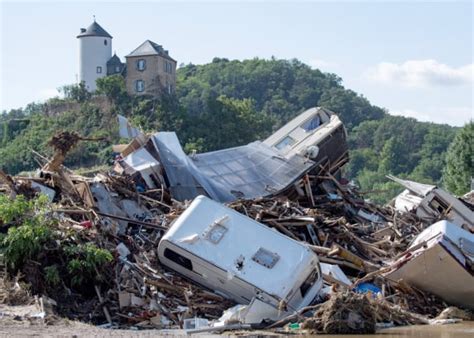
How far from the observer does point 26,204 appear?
14.5 m

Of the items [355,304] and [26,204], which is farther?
[26,204]

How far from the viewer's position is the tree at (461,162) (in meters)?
50.1

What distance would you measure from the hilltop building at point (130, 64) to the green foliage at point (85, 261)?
70.3 meters

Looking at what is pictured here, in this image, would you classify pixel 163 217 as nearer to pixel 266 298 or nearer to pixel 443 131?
pixel 266 298

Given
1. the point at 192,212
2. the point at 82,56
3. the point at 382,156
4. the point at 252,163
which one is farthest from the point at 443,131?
the point at 192,212

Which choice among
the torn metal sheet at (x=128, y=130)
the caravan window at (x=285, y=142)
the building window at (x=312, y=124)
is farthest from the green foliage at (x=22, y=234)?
the building window at (x=312, y=124)

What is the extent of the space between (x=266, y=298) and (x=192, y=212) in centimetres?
195

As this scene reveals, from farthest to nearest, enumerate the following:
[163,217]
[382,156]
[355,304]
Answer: [382,156]
[163,217]
[355,304]

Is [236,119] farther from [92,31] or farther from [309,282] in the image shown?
[309,282]

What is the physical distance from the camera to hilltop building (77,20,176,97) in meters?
84.3

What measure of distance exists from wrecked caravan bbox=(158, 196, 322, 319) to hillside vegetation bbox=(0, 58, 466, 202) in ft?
71.4

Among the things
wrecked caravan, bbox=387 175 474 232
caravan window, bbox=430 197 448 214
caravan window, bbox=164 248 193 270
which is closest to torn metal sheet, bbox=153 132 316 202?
wrecked caravan, bbox=387 175 474 232

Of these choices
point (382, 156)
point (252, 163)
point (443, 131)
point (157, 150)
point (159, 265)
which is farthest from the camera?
point (443, 131)

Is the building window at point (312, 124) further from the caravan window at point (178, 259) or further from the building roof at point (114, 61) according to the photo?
the building roof at point (114, 61)
